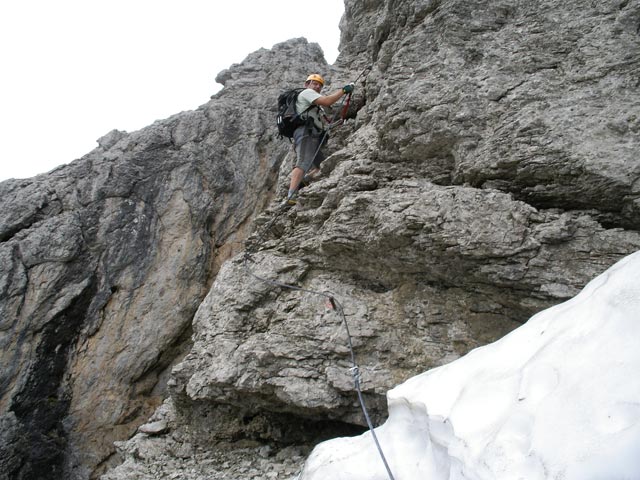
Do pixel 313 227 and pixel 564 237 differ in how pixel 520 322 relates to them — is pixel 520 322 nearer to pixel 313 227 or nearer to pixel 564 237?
pixel 564 237

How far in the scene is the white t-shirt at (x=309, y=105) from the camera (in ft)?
26.8

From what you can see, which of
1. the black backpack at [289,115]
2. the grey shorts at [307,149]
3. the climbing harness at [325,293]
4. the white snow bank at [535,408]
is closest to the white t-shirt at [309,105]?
the black backpack at [289,115]

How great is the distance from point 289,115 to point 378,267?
4.01 m

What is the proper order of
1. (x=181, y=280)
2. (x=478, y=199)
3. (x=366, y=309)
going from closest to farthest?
(x=478, y=199) < (x=366, y=309) < (x=181, y=280)

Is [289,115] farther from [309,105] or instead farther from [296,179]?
[296,179]

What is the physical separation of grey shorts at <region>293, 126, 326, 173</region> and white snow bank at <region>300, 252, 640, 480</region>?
496cm

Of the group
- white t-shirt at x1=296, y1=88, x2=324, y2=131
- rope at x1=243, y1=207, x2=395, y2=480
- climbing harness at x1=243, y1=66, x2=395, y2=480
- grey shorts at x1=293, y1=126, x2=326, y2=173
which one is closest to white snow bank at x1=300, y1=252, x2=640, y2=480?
climbing harness at x1=243, y1=66, x2=395, y2=480

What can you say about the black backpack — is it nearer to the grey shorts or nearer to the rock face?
the grey shorts

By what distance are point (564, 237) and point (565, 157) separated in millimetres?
948

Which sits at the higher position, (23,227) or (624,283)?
(23,227)

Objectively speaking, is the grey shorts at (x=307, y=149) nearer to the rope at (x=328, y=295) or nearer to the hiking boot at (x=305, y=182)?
the hiking boot at (x=305, y=182)

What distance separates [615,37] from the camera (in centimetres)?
546

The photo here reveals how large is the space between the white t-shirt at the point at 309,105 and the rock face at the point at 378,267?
0.49m

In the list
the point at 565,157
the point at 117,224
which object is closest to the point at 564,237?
the point at 565,157
